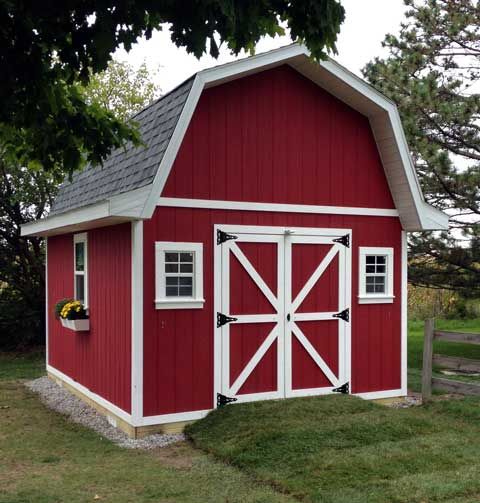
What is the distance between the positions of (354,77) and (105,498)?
5.80m

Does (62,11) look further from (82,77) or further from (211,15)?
(211,15)

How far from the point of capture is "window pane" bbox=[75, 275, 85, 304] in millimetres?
9617

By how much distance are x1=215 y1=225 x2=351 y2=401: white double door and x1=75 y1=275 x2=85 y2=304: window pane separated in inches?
109

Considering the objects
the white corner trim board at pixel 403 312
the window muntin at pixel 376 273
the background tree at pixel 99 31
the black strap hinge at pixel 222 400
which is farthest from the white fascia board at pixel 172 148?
the white corner trim board at pixel 403 312

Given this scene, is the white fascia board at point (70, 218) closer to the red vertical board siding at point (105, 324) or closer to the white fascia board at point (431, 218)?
the red vertical board siding at point (105, 324)

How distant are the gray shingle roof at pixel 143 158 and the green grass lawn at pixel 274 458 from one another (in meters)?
2.93

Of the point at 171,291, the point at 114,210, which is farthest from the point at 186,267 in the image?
the point at 114,210

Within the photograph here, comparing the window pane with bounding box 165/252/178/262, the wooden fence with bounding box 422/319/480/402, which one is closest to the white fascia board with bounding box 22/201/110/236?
the window pane with bounding box 165/252/178/262

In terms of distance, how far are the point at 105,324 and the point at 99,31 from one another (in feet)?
16.1

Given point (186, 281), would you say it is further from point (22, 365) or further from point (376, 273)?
point (22, 365)

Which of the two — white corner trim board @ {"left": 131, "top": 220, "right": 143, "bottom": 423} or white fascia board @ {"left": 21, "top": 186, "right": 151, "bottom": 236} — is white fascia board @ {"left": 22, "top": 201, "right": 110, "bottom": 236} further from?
white corner trim board @ {"left": 131, "top": 220, "right": 143, "bottom": 423}

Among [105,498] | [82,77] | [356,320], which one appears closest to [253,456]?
[105,498]

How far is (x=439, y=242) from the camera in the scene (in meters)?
12.4

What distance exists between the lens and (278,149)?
8273mm
